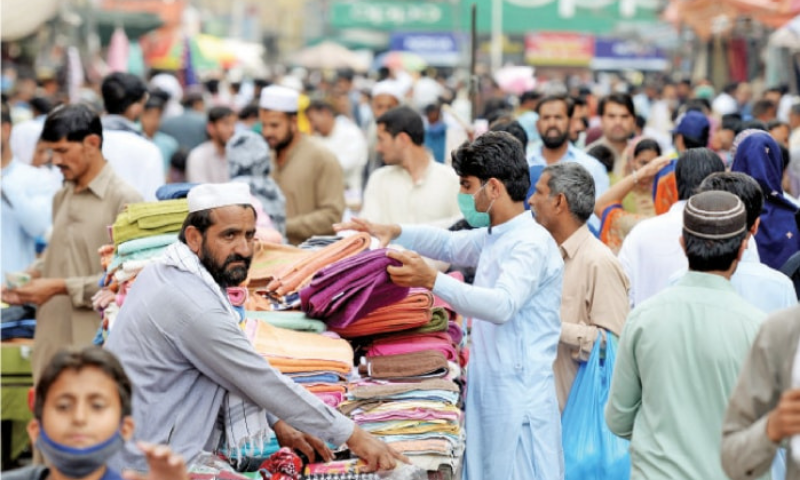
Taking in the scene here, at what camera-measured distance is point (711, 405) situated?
160 inches

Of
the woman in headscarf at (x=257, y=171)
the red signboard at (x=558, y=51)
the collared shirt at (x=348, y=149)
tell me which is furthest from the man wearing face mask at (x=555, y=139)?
the red signboard at (x=558, y=51)

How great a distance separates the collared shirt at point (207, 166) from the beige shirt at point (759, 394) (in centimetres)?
792

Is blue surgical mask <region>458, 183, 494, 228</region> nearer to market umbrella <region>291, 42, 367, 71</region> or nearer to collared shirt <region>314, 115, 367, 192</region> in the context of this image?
collared shirt <region>314, 115, 367, 192</region>

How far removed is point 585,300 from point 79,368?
3.20 metres

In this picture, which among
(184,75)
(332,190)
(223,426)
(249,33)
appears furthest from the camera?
(249,33)

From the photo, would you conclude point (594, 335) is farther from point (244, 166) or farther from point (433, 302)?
point (244, 166)

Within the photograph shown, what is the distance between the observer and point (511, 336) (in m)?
5.40

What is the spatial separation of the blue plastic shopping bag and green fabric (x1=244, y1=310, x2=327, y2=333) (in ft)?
3.84

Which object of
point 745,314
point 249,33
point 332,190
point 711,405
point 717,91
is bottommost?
point 249,33

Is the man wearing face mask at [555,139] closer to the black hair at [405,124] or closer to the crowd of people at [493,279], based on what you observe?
the crowd of people at [493,279]

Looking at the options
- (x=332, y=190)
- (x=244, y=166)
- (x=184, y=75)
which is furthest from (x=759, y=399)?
(x=184, y=75)

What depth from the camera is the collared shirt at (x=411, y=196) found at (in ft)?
27.5

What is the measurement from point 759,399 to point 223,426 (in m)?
1.95

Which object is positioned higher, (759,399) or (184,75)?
(759,399)
